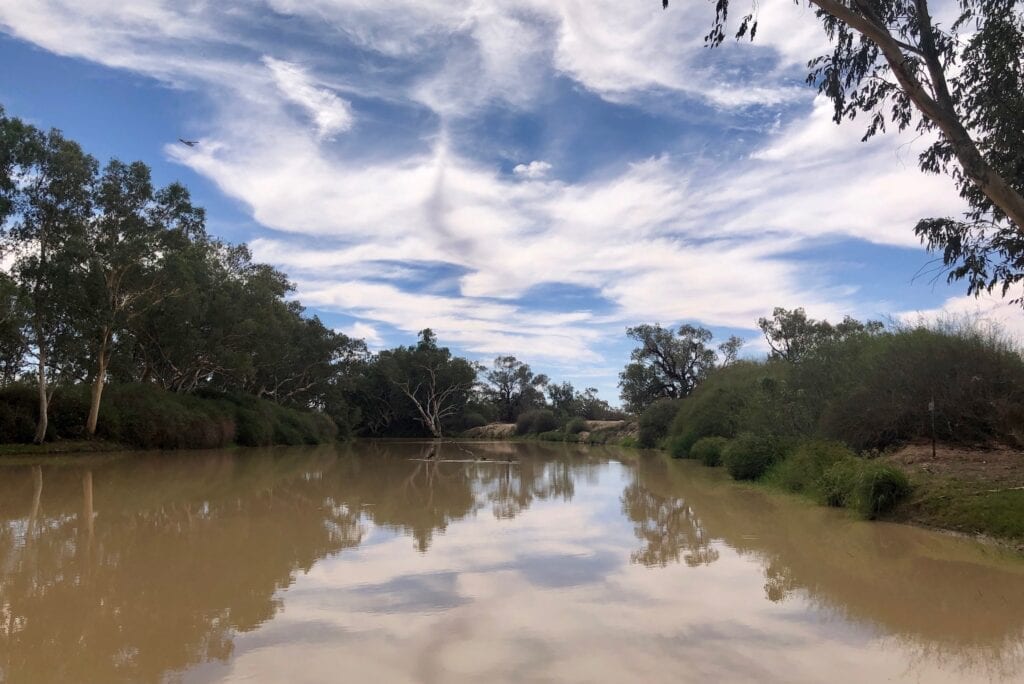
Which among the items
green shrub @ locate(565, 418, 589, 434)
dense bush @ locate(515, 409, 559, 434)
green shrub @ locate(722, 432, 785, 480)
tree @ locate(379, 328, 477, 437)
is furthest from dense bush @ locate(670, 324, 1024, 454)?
tree @ locate(379, 328, 477, 437)

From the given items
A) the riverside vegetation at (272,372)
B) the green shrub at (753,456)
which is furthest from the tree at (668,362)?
the green shrub at (753,456)

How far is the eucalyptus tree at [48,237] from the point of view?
23.6m

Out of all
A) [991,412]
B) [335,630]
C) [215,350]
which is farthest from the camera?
[215,350]

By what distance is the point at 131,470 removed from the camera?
2014 centimetres

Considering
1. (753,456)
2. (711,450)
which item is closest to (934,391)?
(753,456)

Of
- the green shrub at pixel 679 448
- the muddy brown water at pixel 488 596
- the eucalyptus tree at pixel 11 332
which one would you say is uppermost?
the eucalyptus tree at pixel 11 332

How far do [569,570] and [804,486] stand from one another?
28.3 feet

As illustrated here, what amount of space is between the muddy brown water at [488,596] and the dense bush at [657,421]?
28.5m

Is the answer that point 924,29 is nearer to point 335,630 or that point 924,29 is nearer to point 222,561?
point 335,630

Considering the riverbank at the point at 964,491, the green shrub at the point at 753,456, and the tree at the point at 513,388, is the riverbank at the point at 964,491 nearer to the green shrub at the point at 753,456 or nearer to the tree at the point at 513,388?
the green shrub at the point at 753,456

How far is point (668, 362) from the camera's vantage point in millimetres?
50500

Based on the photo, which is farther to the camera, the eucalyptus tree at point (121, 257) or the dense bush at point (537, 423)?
the dense bush at point (537, 423)

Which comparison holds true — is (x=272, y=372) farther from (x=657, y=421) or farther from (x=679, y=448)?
(x=679, y=448)

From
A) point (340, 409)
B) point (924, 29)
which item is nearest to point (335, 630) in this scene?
point (924, 29)
